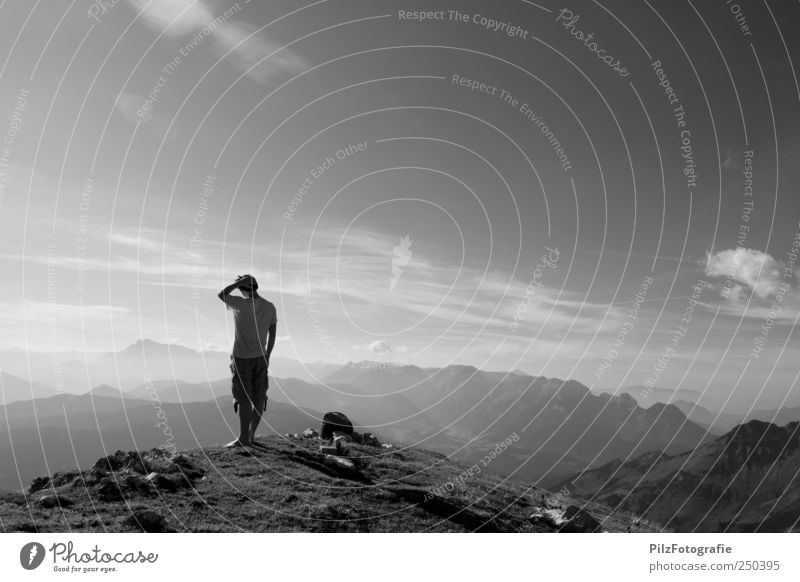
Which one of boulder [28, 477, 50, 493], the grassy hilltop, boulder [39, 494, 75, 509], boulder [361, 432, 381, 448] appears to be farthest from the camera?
boulder [361, 432, 381, 448]

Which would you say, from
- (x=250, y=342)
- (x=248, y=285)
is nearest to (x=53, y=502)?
(x=250, y=342)

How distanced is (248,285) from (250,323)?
158cm

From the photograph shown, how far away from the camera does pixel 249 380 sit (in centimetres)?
2080

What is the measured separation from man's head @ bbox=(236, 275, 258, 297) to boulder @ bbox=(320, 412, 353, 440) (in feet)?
45.0

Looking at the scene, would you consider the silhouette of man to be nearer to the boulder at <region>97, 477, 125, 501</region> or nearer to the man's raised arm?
the man's raised arm

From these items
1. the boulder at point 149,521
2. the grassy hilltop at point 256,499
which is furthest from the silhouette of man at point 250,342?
the boulder at point 149,521

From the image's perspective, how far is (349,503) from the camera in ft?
55.2

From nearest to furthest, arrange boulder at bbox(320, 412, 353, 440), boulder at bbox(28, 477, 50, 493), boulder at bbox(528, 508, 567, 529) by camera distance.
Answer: boulder at bbox(28, 477, 50, 493), boulder at bbox(528, 508, 567, 529), boulder at bbox(320, 412, 353, 440)

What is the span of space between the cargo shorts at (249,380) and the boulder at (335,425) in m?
11.2

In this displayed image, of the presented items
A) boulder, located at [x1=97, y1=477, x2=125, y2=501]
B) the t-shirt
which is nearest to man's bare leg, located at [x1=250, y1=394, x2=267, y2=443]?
the t-shirt

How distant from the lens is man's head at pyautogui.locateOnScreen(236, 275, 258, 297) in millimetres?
20578

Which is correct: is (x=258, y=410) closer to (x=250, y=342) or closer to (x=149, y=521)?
(x=250, y=342)

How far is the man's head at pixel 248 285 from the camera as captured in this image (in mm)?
20578

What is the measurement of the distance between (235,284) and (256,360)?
3.33 meters
